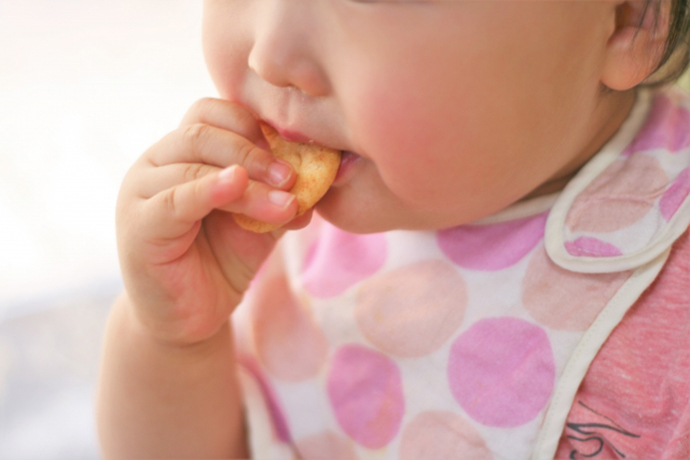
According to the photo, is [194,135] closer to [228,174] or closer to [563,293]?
[228,174]

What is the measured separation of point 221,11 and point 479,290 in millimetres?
456

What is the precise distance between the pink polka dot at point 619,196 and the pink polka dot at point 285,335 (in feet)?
1.31

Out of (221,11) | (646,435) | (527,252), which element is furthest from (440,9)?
(646,435)

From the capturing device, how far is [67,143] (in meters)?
1.05

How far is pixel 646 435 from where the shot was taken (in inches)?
26.5

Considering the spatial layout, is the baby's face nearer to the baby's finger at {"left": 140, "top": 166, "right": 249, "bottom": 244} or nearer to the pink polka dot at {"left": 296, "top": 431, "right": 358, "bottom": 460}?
the baby's finger at {"left": 140, "top": 166, "right": 249, "bottom": 244}

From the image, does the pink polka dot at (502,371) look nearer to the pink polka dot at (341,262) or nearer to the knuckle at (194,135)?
the pink polka dot at (341,262)

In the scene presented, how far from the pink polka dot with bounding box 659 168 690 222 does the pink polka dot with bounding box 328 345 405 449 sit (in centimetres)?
39

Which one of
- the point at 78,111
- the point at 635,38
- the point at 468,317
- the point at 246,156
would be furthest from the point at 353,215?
the point at 78,111

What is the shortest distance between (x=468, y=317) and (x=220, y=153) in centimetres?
37

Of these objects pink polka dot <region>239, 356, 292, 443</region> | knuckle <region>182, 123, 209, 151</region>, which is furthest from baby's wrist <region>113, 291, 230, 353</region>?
knuckle <region>182, 123, 209, 151</region>

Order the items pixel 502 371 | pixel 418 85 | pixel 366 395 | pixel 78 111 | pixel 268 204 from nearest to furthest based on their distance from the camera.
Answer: pixel 418 85 < pixel 268 204 < pixel 502 371 < pixel 366 395 < pixel 78 111

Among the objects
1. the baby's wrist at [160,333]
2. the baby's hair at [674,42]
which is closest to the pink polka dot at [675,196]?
the baby's hair at [674,42]

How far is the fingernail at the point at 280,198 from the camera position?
0.65 metres
